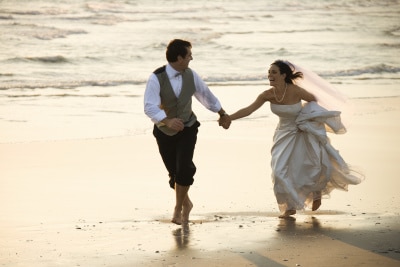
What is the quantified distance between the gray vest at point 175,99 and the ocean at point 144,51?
4690 millimetres

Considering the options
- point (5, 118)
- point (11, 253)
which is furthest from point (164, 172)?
point (5, 118)

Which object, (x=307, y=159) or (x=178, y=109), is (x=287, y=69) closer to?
(x=307, y=159)

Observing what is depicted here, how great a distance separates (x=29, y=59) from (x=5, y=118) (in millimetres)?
12043

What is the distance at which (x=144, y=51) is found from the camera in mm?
29375

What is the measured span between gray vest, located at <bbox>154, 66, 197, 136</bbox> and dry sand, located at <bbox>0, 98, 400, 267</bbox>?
0.80m

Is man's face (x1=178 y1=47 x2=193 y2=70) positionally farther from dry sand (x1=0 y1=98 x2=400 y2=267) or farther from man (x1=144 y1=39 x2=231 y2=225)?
dry sand (x1=0 y1=98 x2=400 y2=267)

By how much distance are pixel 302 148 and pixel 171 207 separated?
122 cm

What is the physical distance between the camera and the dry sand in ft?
21.3

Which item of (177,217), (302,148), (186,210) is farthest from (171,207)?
(302,148)

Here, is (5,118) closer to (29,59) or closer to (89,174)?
(89,174)

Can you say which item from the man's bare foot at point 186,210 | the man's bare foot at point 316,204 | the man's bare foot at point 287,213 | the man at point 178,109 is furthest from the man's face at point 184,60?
the man's bare foot at point 316,204

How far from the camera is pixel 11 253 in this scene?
6.52 m

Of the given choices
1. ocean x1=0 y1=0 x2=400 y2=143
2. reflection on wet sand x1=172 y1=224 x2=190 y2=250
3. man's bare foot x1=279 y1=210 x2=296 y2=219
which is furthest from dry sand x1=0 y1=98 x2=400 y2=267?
ocean x1=0 y1=0 x2=400 y2=143

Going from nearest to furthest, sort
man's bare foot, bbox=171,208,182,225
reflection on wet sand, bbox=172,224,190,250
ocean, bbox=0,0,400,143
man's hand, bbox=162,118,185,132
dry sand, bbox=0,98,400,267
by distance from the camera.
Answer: dry sand, bbox=0,98,400,267, reflection on wet sand, bbox=172,224,190,250, man's hand, bbox=162,118,185,132, man's bare foot, bbox=171,208,182,225, ocean, bbox=0,0,400,143
